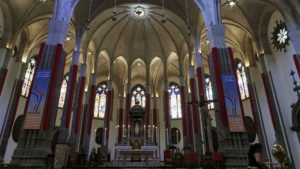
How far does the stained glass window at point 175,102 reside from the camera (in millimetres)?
21859

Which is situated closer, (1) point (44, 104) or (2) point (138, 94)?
(1) point (44, 104)

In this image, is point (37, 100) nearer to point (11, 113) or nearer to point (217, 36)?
point (11, 113)

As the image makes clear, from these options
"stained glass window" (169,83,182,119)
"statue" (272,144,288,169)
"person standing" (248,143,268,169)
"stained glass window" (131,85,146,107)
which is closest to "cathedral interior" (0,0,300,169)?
"statue" (272,144,288,169)

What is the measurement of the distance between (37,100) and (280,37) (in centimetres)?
1498

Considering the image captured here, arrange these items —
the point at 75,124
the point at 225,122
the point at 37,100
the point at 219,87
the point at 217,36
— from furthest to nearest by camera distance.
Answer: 1. the point at 75,124
2. the point at 217,36
3. the point at 219,87
4. the point at 225,122
5. the point at 37,100

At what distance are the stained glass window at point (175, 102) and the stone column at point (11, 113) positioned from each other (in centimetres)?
1499

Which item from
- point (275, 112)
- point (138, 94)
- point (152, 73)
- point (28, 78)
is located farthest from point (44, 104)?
point (138, 94)

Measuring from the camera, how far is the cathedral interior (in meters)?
7.66

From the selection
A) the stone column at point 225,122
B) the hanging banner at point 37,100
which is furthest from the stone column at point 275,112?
the hanging banner at point 37,100

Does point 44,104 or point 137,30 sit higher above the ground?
point 137,30

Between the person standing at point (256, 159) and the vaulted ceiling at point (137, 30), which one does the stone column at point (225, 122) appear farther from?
the vaulted ceiling at point (137, 30)

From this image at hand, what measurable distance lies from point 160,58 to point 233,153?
1345 centimetres

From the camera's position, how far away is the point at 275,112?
12.3 metres

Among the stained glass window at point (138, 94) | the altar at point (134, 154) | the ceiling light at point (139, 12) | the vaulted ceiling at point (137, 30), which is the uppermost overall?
the ceiling light at point (139, 12)
